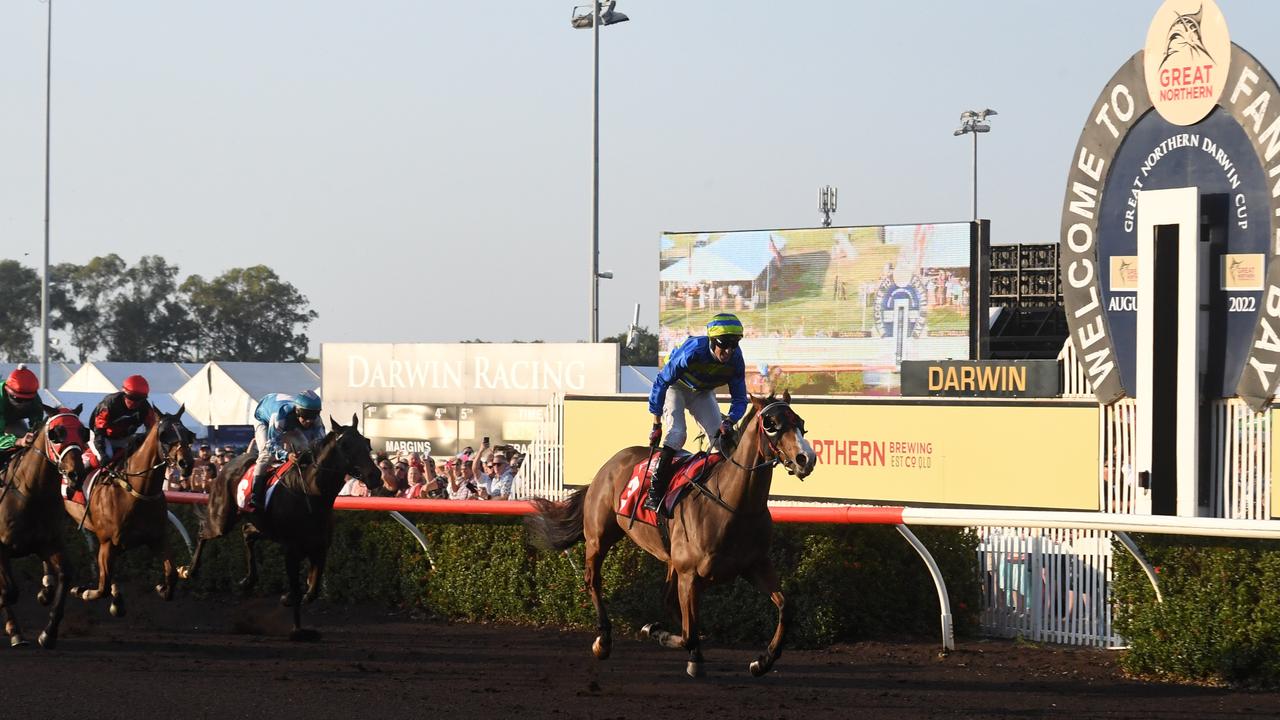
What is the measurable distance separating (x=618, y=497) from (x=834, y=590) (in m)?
1.46

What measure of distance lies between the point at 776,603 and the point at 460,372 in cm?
1768

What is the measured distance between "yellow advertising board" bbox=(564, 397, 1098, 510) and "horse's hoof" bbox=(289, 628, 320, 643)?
5716mm

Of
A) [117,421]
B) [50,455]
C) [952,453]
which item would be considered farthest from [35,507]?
[952,453]

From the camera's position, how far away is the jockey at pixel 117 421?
10.6 meters

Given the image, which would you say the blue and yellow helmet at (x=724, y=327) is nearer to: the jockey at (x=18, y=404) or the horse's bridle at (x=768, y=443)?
the horse's bridle at (x=768, y=443)

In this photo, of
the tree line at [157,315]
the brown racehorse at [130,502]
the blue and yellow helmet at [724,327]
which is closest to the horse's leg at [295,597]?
the brown racehorse at [130,502]

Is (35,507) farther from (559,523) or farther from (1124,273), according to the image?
(1124,273)

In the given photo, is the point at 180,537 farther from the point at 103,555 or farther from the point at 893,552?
the point at 893,552

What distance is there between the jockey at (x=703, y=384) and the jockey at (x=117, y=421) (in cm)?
416

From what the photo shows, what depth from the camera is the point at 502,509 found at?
34.2ft

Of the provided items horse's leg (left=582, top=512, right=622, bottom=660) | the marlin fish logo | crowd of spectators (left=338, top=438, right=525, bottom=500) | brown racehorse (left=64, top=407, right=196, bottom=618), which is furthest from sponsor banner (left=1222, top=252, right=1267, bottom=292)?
brown racehorse (left=64, top=407, right=196, bottom=618)

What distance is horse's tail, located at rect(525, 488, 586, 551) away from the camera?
9484mm

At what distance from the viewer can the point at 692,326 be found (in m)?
25.1

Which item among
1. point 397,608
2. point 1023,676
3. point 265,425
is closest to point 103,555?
point 265,425
